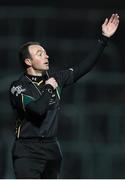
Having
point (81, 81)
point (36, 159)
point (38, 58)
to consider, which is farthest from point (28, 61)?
point (81, 81)

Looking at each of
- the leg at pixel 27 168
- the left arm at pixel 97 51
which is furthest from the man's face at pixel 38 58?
the leg at pixel 27 168

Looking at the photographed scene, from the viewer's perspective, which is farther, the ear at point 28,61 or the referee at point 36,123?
the ear at point 28,61

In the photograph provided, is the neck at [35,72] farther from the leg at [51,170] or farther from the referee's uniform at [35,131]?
the leg at [51,170]

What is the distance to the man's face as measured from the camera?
4145 millimetres

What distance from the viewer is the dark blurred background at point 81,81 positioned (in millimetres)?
6777

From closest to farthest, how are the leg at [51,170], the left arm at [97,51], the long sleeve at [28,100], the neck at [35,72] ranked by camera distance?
the long sleeve at [28,100] < the leg at [51,170] < the neck at [35,72] < the left arm at [97,51]

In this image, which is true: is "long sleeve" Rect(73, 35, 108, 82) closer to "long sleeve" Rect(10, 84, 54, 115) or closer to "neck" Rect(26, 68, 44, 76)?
"neck" Rect(26, 68, 44, 76)

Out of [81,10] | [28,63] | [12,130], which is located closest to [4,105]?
[12,130]

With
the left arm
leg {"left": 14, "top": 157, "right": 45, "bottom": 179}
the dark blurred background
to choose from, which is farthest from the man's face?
the dark blurred background

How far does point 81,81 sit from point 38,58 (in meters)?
2.77

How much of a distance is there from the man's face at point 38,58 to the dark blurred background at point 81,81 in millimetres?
2562

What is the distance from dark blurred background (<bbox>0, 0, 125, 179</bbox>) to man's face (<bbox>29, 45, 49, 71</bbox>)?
2562 mm

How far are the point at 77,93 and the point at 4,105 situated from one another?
663mm

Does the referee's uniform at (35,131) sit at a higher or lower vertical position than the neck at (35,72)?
lower
